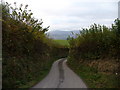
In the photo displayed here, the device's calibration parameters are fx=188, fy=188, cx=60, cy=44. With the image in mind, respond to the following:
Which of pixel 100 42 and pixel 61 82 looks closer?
pixel 61 82

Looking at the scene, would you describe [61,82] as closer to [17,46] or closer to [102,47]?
[17,46]

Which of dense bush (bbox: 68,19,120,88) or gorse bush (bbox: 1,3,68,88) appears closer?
gorse bush (bbox: 1,3,68,88)

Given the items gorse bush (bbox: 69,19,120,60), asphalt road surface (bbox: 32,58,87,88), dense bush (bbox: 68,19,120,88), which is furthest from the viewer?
gorse bush (bbox: 69,19,120,60)

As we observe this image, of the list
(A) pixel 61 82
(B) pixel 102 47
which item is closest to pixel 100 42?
(B) pixel 102 47

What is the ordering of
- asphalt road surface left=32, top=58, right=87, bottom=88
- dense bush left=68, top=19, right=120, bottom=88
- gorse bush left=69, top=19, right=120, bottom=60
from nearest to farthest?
asphalt road surface left=32, top=58, right=87, bottom=88 → dense bush left=68, top=19, right=120, bottom=88 → gorse bush left=69, top=19, right=120, bottom=60

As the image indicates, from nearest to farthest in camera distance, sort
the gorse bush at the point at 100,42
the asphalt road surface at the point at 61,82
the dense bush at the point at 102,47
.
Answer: the asphalt road surface at the point at 61,82, the dense bush at the point at 102,47, the gorse bush at the point at 100,42

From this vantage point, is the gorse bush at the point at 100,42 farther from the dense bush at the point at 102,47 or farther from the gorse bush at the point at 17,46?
the gorse bush at the point at 17,46

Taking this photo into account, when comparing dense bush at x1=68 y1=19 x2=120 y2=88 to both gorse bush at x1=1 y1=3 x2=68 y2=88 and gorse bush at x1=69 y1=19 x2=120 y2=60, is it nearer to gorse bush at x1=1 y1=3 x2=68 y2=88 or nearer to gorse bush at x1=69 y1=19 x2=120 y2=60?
gorse bush at x1=69 y1=19 x2=120 y2=60

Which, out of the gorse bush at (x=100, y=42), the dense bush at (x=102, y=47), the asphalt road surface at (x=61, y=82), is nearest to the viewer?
the asphalt road surface at (x=61, y=82)

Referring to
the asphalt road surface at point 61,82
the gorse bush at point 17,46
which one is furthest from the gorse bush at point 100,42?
the gorse bush at point 17,46

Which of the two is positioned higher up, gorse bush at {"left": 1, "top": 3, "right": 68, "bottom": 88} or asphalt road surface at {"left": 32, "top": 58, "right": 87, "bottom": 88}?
gorse bush at {"left": 1, "top": 3, "right": 68, "bottom": 88}

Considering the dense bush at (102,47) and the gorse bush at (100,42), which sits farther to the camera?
the gorse bush at (100,42)

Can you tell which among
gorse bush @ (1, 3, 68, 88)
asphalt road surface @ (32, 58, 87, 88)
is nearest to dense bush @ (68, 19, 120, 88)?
asphalt road surface @ (32, 58, 87, 88)

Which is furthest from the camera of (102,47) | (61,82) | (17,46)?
(102,47)
